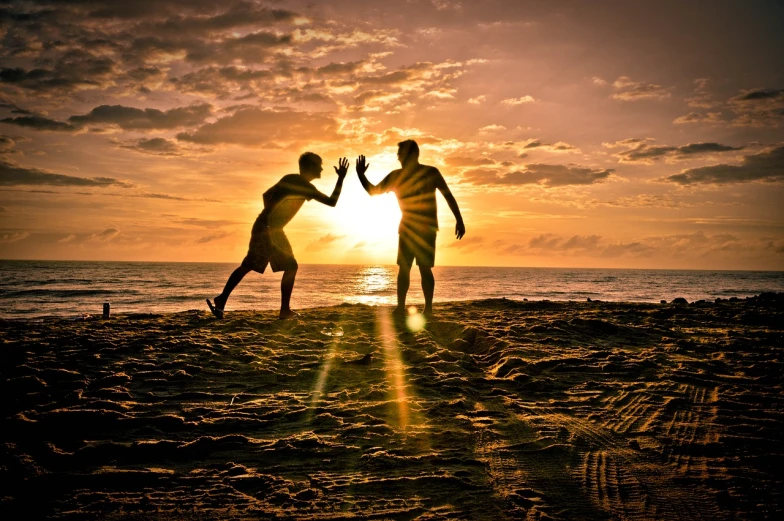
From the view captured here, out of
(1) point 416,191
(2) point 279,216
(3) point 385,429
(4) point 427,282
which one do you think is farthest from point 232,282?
(3) point 385,429

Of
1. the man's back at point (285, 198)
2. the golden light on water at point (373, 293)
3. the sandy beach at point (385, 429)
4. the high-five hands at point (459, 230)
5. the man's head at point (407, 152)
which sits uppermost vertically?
the man's head at point (407, 152)

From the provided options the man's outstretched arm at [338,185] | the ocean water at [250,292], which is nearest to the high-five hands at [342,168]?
the man's outstretched arm at [338,185]

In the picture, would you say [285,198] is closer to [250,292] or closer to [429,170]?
[429,170]

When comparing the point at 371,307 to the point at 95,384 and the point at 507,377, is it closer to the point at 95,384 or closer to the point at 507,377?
the point at 507,377

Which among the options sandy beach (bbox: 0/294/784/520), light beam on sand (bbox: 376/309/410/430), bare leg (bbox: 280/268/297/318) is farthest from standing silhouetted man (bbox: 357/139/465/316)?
sandy beach (bbox: 0/294/784/520)

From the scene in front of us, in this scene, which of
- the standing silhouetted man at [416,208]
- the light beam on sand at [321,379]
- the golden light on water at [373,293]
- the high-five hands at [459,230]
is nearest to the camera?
the light beam on sand at [321,379]

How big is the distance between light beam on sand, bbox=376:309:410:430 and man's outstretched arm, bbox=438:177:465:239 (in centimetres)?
171

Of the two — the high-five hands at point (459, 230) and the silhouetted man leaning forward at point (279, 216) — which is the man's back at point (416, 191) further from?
the silhouetted man leaning forward at point (279, 216)

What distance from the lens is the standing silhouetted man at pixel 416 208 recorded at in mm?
6434

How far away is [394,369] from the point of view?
12.8 feet

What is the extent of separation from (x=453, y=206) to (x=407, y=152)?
1.07 m

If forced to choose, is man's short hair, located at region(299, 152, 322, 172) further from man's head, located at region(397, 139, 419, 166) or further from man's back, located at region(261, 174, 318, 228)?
man's head, located at region(397, 139, 419, 166)

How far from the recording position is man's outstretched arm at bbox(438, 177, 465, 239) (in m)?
6.52

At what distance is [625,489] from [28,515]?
2414 mm
